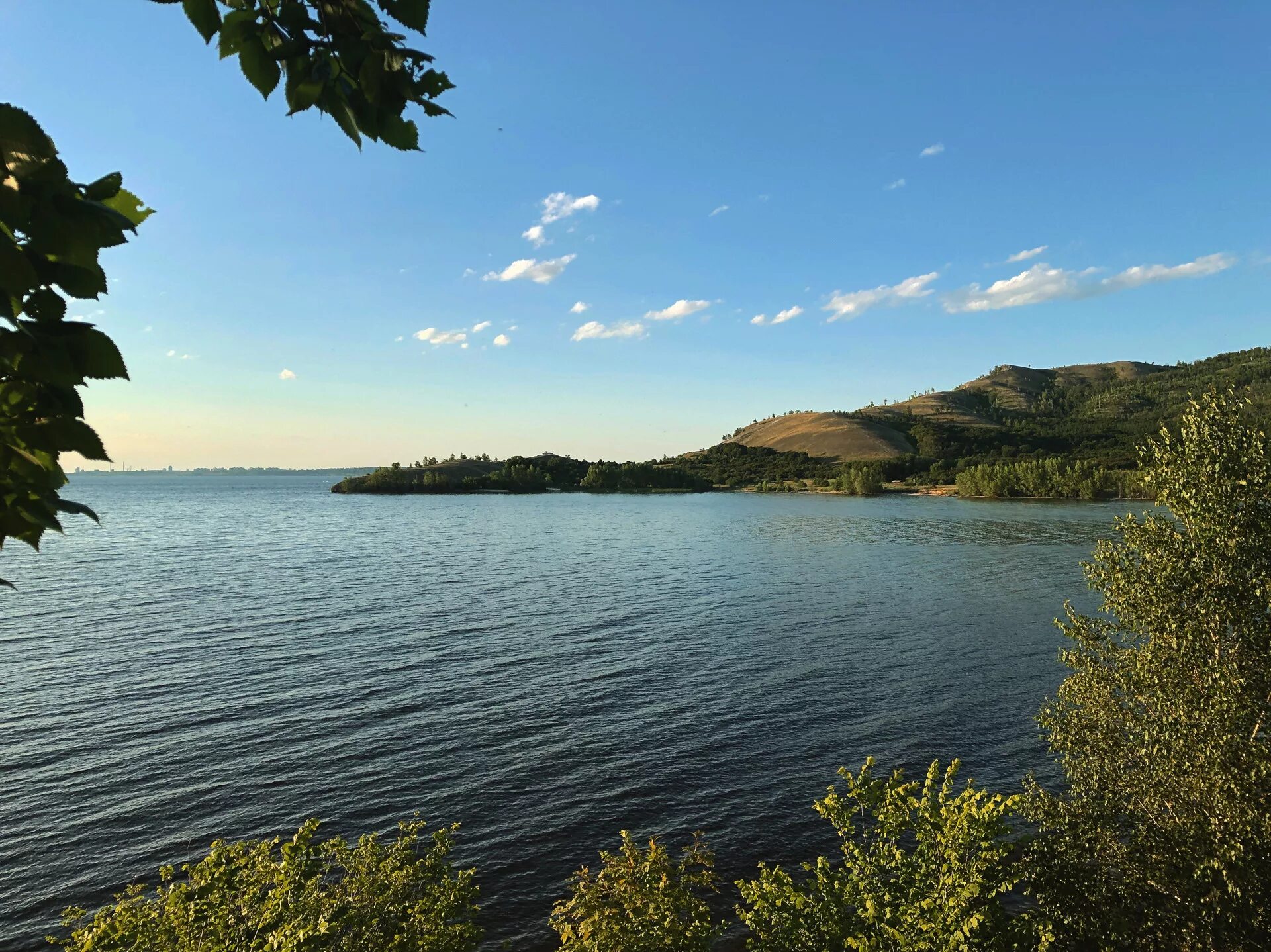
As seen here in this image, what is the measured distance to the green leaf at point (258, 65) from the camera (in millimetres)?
2838

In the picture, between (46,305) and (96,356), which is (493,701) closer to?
(96,356)

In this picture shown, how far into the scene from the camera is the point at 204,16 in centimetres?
262

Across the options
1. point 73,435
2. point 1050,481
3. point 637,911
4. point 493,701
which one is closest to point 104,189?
point 73,435

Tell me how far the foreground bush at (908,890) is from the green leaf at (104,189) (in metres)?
13.1

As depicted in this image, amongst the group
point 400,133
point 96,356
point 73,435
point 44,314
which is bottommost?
point 73,435

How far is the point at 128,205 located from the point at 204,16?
0.81 meters

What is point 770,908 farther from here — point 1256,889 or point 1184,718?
point 1184,718

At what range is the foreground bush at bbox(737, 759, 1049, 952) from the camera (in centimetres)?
1131

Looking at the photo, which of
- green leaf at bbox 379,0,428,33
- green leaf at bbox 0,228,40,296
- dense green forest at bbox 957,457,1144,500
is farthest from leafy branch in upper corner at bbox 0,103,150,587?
dense green forest at bbox 957,457,1144,500

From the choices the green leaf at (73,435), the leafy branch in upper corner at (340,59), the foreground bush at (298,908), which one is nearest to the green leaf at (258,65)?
the leafy branch in upper corner at (340,59)

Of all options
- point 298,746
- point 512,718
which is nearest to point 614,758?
point 512,718

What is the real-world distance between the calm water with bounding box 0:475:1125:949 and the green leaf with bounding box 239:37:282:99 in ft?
67.7

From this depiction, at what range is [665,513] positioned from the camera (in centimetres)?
15362

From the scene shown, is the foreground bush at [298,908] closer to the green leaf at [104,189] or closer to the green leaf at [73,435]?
the green leaf at [73,435]
